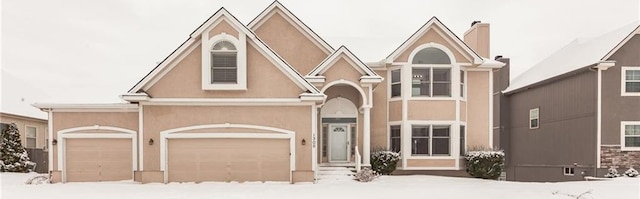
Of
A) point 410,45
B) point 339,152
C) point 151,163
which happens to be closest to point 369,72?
point 410,45

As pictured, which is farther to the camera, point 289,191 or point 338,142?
point 338,142

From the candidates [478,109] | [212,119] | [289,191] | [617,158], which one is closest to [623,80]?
[617,158]

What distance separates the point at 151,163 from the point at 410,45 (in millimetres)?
12337

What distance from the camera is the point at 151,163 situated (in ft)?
49.2

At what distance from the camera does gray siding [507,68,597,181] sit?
60.7 feet

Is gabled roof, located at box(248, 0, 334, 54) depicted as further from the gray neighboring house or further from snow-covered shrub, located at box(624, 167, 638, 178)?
snow-covered shrub, located at box(624, 167, 638, 178)

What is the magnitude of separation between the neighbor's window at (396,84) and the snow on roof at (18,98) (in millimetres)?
22322

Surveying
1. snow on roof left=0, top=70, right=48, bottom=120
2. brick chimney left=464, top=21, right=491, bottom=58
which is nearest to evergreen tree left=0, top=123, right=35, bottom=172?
snow on roof left=0, top=70, right=48, bottom=120

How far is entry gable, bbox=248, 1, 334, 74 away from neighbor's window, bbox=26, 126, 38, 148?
664 inches

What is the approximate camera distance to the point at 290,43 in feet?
63.8

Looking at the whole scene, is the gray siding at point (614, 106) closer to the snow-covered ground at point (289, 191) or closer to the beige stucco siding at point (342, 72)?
the snow-covered ground at point (289, 191)

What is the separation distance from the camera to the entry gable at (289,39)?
19328 millimetres

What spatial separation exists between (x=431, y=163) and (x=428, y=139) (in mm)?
1146

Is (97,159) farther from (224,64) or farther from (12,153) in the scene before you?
(12,153)
